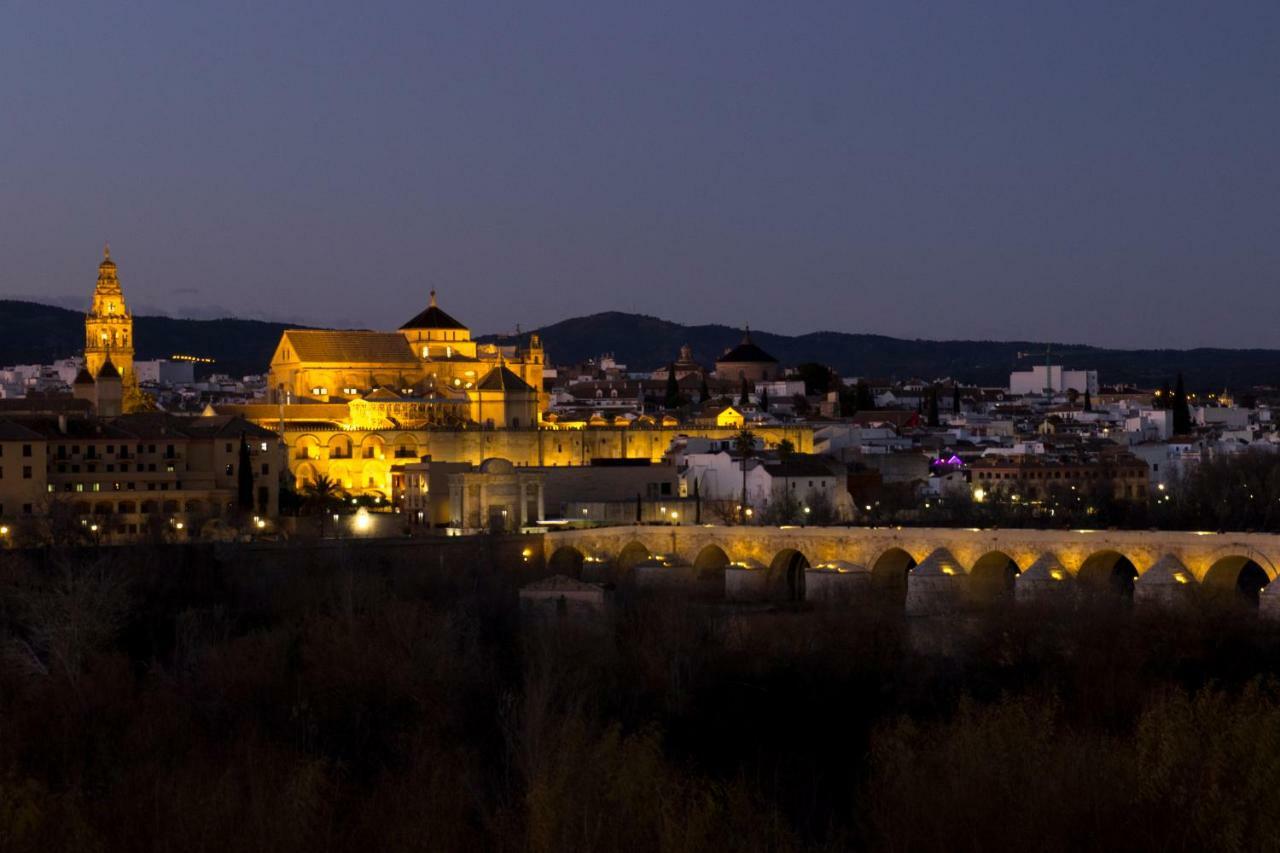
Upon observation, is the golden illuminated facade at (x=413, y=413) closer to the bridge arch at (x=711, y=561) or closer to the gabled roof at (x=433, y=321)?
the gabled roof at (x=433, y=321)

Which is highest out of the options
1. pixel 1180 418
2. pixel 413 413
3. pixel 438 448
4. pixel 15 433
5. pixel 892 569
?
pixel 15 433

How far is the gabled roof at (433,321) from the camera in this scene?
6497cm

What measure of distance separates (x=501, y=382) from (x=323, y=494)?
9170mm

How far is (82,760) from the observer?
25.9 meters

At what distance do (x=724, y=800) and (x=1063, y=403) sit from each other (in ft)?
256

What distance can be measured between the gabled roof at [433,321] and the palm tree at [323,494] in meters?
10.9

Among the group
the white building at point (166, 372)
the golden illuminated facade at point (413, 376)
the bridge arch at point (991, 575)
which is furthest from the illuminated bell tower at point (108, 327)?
the white building at point (166, 372)

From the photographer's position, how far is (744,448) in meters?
54.0

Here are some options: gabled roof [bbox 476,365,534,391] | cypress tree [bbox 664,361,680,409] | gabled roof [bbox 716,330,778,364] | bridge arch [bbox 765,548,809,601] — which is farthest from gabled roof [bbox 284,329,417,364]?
gabled roof [bbox 716,330,778,364]

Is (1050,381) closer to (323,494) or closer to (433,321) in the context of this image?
(433,321)

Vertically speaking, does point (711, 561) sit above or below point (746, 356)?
below

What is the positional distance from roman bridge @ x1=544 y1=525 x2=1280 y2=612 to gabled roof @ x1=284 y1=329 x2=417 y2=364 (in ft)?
55.1

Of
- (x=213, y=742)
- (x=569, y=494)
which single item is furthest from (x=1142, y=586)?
(x=569, y=494)

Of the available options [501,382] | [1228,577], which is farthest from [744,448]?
[1228,577]
